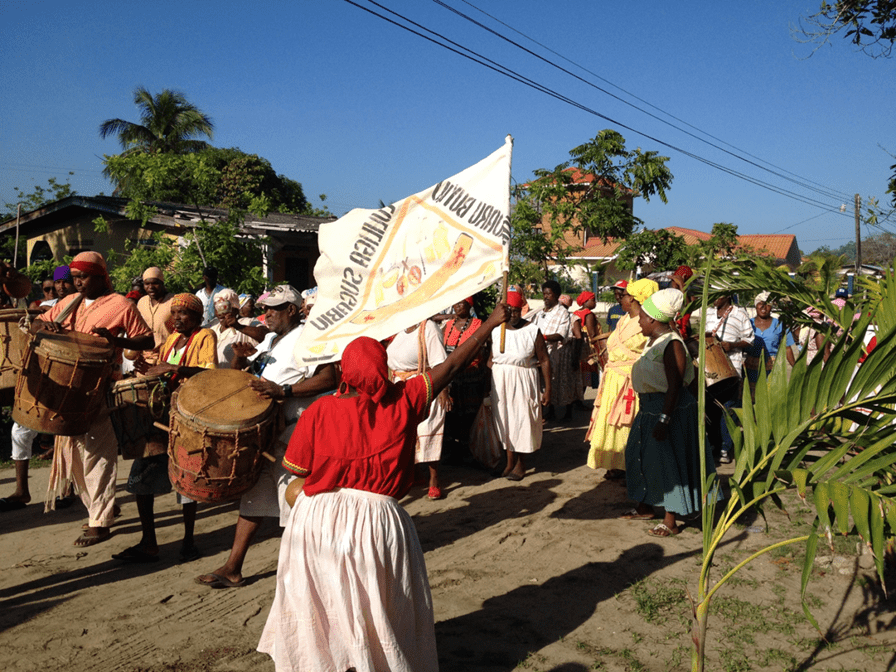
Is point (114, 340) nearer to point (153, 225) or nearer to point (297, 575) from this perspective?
point (297, 575)

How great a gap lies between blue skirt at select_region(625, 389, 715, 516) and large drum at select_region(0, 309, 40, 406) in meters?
4.96

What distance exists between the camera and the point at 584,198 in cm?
2148

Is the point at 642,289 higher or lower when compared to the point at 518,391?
higher

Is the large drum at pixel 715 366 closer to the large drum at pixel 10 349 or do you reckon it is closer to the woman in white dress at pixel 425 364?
the woman in white dress at pixel 425 364

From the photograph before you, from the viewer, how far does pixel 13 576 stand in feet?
18.0

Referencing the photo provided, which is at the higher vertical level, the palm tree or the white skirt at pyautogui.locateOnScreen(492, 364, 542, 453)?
the palm tree

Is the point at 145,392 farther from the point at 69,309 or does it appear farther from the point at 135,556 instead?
the point at 135,556

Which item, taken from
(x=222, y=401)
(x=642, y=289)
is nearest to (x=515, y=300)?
(x=642, y=289)

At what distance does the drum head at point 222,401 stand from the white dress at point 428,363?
103 inches

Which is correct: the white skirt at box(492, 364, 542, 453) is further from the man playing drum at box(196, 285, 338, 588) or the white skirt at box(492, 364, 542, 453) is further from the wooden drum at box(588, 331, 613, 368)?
the man playing drum at box(196, 285, 338, 588)

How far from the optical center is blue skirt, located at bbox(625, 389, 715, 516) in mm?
6199

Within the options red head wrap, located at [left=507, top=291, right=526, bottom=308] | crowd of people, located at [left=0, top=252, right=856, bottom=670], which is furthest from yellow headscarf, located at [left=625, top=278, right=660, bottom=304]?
red head wrap, located at [left=507, top=291, right=526, bottom=308]

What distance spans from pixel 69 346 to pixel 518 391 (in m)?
4.65

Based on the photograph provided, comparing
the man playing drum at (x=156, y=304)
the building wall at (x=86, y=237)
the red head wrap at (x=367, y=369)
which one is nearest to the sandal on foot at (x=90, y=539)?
the man playing drum at (x=156, y=304)
